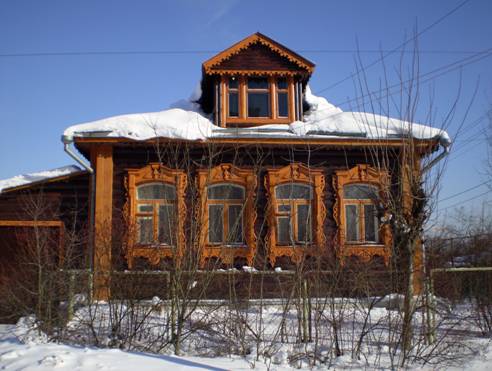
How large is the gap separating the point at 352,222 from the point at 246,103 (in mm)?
4056

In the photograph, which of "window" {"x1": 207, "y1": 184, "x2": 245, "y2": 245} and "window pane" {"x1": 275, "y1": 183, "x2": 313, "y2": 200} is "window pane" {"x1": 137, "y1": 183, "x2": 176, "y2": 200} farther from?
"window pane" {"x1": 275, "y1": 183, "x2": 313, "y2": 200}

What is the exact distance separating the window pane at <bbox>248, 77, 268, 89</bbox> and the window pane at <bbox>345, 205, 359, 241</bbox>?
3955 mm

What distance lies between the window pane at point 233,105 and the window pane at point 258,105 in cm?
33

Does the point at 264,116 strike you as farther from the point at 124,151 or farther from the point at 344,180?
the point at 124,151

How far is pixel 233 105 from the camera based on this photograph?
42.3 ft

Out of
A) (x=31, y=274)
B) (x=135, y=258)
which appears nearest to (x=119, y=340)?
(x=135, y=258)

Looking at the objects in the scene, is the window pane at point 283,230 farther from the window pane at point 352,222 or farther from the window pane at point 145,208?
the window pane at point 145,208

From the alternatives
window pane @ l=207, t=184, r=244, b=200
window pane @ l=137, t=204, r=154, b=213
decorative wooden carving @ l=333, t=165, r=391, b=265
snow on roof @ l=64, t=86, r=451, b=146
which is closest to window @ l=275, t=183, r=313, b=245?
decorative wooden carving @ l=333, t=165, r=391, b=265

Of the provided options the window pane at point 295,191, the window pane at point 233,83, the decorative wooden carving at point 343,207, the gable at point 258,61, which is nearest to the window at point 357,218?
the decorative wooden carving at point 343,207

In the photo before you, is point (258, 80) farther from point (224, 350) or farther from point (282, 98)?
point (224, 350)

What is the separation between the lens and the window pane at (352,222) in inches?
445

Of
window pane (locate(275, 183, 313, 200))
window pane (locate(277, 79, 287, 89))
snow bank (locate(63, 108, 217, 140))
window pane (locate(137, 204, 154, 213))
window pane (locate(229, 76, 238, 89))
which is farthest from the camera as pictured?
window pane (locate(277, 79, 287, 89))

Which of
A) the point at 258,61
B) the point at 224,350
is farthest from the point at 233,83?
the point at 224,350

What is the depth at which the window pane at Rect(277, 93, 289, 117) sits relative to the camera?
12914mm
